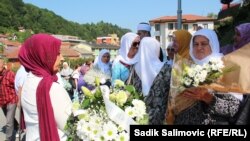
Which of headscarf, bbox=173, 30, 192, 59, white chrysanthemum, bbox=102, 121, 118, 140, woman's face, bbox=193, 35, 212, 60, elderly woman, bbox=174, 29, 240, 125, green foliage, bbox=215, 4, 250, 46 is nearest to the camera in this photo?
white chrysanthemum, bbox=102, 121, 118, 140

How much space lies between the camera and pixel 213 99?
11.9 ft

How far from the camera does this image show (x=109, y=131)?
3.06 m

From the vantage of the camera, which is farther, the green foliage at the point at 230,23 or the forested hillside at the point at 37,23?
the forested hillside at the point at 37,23

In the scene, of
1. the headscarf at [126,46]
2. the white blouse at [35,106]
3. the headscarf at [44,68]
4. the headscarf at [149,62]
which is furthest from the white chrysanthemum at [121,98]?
the headscarf at [126,46]

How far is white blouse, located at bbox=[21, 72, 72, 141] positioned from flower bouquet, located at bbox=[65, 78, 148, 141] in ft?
0.25

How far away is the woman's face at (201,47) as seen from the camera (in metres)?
4.03

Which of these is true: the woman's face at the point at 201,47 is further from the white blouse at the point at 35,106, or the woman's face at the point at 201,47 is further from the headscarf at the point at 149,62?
the white blouse at the point at 35,106

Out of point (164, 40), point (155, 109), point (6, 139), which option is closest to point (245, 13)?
point (6, 139)

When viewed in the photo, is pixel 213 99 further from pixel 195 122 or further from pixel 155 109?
pixel 155 109

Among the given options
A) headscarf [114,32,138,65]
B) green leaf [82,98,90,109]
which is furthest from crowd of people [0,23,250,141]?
headscarf [114,32,138,65]

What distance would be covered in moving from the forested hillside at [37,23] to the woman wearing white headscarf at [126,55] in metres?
119

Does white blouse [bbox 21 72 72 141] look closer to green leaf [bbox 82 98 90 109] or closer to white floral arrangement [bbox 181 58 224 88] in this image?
green leaf [bbox 82 98 90 109]

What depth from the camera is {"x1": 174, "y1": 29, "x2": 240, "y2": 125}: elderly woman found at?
3.61 metres

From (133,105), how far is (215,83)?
0.70m
